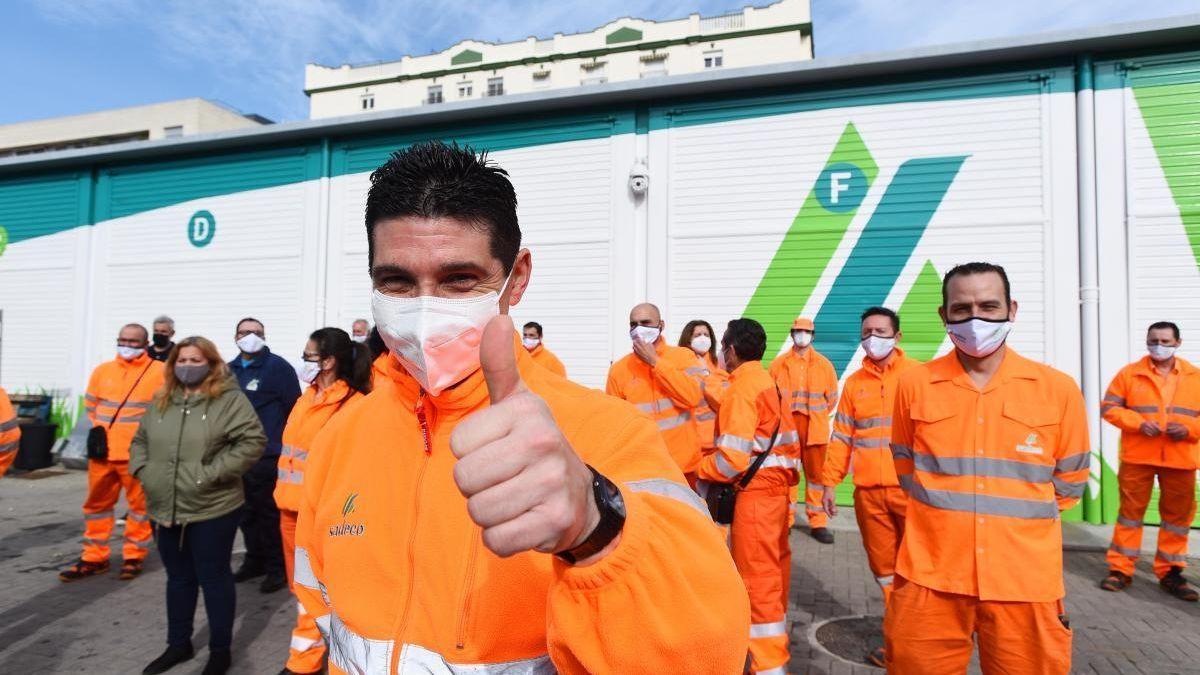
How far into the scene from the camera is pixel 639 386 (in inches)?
236

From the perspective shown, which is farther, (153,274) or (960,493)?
(153,274)

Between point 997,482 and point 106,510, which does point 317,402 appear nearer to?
point 106,510

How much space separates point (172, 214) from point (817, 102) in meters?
12.3

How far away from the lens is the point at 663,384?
561 centimetres

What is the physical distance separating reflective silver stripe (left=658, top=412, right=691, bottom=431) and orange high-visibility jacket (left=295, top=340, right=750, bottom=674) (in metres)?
4.24

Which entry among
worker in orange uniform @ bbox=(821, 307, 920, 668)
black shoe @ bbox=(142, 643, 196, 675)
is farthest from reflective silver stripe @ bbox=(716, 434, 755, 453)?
black shoe @ bbox=(142, 643, 196, 675)

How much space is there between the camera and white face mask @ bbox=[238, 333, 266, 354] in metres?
6.50

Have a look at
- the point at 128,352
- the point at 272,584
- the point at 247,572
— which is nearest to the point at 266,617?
the point at 272,584

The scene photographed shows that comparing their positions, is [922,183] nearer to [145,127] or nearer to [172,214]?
[172,214]

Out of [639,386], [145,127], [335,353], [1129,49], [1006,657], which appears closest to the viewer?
[1006,657]

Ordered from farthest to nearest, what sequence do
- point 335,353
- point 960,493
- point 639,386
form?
point 639,386
point 335,353
point 960,493

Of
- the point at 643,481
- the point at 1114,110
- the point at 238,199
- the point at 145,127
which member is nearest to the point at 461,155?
the point at 643,481

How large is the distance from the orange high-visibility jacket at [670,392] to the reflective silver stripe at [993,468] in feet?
8.79

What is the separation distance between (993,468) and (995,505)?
167 mm
